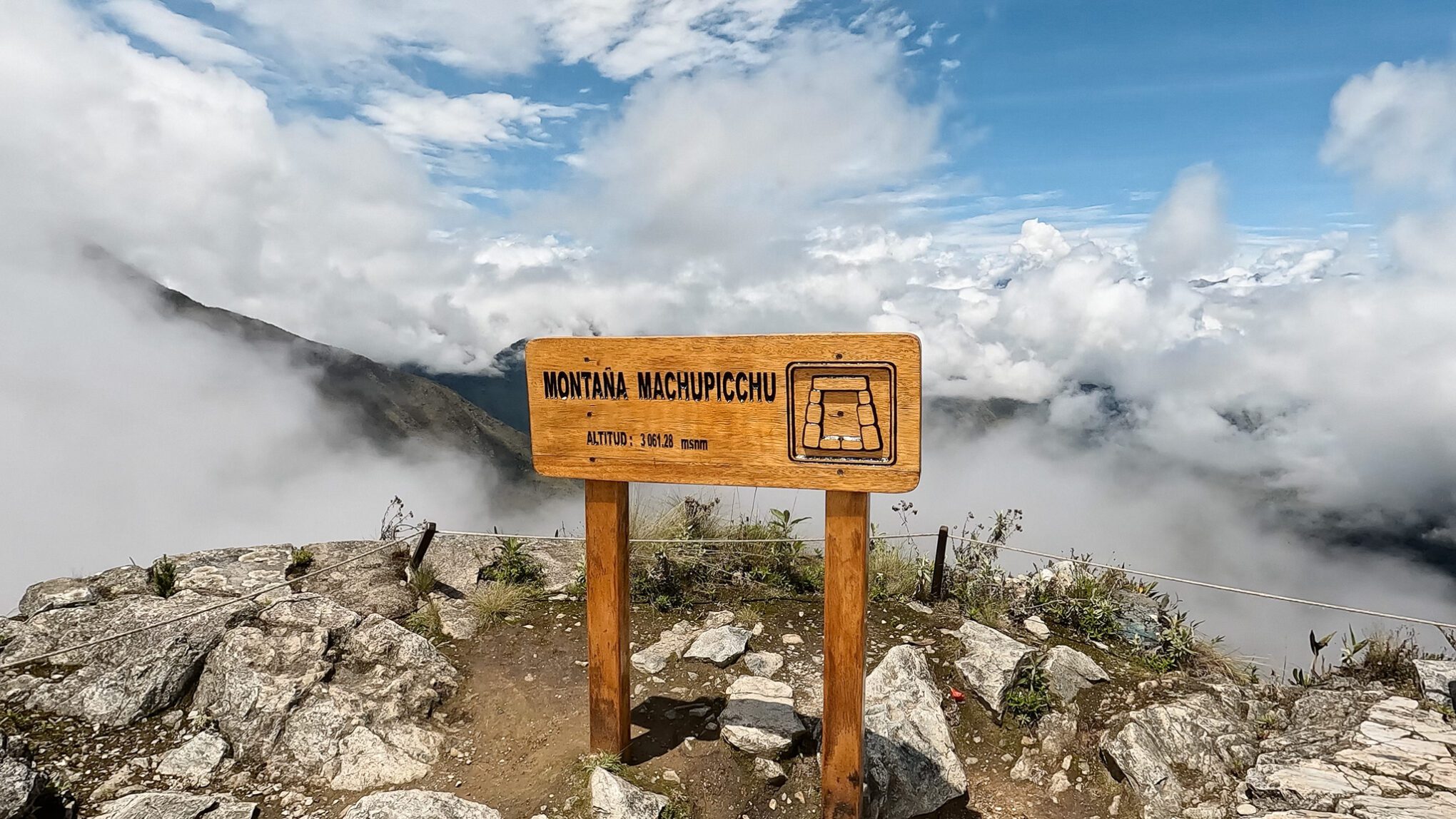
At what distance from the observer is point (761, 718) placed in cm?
550

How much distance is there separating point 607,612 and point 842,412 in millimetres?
2228

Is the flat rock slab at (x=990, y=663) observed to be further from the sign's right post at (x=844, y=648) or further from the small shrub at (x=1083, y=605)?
the sign's right post at (x=844, y=648)

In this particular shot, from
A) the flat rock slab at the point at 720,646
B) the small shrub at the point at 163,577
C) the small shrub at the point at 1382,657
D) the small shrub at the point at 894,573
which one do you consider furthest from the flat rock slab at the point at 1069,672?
the small shrub at the point at 163,577

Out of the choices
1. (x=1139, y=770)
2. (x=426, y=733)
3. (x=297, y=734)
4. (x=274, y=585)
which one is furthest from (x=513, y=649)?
(x=1139, y=770)

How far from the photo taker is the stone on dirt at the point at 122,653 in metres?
5.59

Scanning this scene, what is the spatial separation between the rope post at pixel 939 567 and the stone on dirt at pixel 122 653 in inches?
269

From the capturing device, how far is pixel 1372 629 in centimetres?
684

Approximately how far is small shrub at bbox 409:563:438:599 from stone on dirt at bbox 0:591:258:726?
4.89 feet

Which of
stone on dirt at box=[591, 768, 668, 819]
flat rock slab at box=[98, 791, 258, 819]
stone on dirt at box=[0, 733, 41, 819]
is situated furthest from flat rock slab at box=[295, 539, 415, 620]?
stone on dirt at box=[591, 768, 668, 819]

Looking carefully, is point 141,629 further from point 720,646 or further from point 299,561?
point 720,646

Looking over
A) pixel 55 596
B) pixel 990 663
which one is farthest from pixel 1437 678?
pixel 55 596

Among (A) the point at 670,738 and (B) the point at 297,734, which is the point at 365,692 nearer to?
(B) the point at 297,734

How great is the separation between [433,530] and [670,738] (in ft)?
14.0

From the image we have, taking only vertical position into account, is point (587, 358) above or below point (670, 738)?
above
